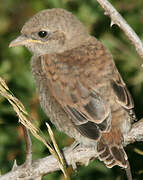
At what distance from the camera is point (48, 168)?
401 cm

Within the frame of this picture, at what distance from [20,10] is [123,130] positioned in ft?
9.46

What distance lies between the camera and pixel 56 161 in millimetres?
4039

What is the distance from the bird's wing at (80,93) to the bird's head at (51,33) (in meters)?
0.32

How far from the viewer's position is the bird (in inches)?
167

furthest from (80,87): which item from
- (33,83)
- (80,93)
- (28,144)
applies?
(33,83)

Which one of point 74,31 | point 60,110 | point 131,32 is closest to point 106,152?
point 60,110

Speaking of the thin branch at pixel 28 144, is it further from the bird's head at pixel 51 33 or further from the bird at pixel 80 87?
the bird's head at pixel 51 33

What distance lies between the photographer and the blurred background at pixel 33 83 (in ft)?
16.4

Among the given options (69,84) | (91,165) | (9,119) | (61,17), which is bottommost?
(91,165)

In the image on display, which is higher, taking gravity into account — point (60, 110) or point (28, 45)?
point (28, 45)

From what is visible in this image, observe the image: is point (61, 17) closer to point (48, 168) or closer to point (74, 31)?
point (74, 31)

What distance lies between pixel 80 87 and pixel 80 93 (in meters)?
0.05

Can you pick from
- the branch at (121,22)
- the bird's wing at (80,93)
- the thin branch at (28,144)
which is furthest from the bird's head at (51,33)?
the thin branch at (28,144)

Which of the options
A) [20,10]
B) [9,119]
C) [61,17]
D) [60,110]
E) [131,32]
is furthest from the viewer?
[20,10]
